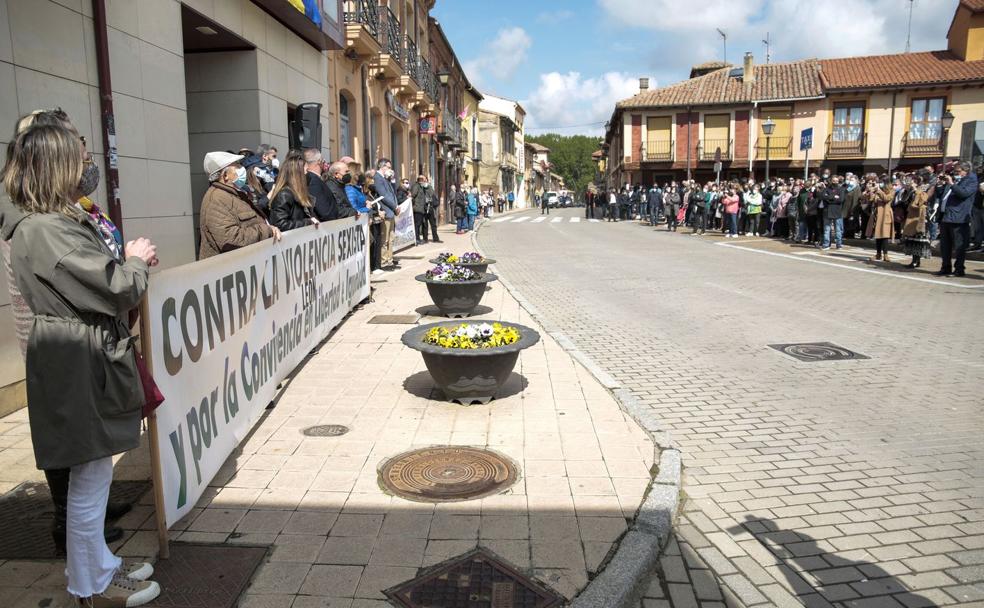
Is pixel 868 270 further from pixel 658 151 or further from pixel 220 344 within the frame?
pixel 658 151

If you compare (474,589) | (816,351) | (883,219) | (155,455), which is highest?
(883,219)

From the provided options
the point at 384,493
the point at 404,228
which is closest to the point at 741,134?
the point at 404,228

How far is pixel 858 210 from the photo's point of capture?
65.2 ft

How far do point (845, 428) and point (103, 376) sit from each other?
479cm

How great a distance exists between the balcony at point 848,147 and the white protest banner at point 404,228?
3478 centimetres

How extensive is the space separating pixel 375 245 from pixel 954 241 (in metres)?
10.6

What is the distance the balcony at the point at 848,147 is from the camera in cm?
4303

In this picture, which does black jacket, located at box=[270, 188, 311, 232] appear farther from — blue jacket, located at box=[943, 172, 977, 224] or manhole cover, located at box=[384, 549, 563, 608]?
blue jacket, located at box=[943, 172, 977, 224]

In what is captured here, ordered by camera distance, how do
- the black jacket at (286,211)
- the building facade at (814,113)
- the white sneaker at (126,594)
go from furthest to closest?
the building facade at (814,113) < the black jacket at (286,211) < the white sneaker at (126,594)

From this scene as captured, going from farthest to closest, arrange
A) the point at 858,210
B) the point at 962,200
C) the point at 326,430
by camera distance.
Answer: the point at 858,210 < the point at 962,200 < the point at 326,430

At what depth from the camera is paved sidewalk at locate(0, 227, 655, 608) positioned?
10.4 feet

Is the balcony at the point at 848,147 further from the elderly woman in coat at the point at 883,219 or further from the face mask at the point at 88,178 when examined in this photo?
the face mask at the point at 88,178

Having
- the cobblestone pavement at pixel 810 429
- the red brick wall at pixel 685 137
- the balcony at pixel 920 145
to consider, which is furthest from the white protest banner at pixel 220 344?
the balcony at pixel 920 145

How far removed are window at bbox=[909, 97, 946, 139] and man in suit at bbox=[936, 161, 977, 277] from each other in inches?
1333
